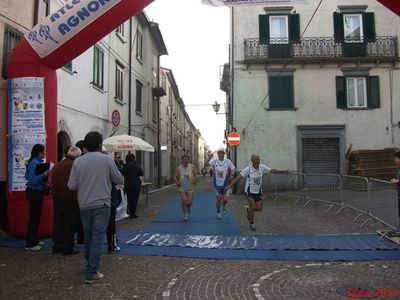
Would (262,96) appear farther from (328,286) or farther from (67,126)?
(328,286)

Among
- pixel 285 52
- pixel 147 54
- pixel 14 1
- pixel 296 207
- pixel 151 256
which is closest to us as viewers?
pixel 151 256

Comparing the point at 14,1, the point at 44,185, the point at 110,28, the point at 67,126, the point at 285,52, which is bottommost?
the point at 44,185

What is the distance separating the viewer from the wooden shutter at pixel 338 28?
22562 millimetres

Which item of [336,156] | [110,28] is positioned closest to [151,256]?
[110,28]

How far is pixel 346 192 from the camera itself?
1270cm

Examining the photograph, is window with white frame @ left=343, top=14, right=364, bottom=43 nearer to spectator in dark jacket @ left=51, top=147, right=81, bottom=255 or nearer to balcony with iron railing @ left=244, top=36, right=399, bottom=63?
balcony with iron railing @ left=244, top=36, right=399, bottom=63

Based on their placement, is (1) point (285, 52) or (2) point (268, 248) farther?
(1) point (285, 52)

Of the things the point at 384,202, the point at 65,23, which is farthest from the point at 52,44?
the point at 384,202

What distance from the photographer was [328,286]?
19.0 feet

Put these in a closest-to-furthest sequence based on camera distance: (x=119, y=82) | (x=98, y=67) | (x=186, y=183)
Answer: (x=186, y=183), (x=98, y=67), (x=119, y=82)

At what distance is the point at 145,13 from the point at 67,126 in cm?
1207

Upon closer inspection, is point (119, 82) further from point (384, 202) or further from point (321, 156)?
point (384, 202)

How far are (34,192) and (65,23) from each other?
9.90 ft

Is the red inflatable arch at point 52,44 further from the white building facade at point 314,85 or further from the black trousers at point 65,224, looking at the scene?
the white building facade at point 314,85
